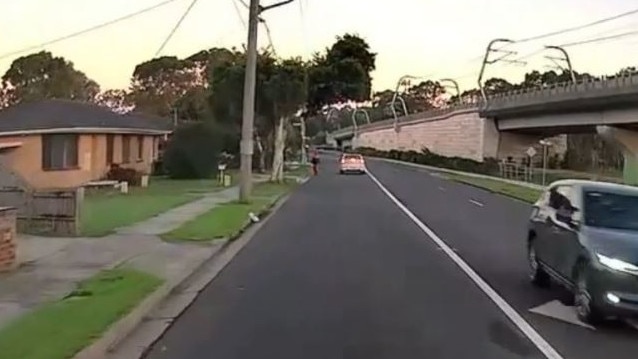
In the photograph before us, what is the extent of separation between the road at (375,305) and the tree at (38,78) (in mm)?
70278

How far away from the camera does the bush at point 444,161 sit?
7762 centimetres

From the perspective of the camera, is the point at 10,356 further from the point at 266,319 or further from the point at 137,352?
the point at 266,319

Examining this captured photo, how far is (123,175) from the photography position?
1822 inches

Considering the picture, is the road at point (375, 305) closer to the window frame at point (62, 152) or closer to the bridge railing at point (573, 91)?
the window frame at point (62, 152)

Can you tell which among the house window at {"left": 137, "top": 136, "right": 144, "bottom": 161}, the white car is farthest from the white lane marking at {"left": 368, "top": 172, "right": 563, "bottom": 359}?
the white car

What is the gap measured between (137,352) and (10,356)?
1.26 m

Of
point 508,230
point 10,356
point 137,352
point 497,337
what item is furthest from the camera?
point 508,230

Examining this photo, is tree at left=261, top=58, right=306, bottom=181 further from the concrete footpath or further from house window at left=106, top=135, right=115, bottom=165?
the concrete footpath

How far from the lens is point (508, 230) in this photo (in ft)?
82.8

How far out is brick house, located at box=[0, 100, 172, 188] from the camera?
129ft

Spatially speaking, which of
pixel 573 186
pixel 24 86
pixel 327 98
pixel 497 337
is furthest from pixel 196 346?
pixel 24 86

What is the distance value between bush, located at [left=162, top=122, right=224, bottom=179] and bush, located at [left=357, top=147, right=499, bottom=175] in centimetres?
2430

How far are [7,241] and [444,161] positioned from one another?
80.5m

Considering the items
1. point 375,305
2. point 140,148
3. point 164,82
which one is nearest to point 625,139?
point 140,148
